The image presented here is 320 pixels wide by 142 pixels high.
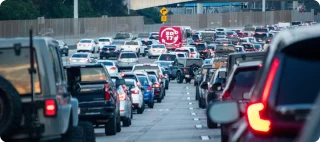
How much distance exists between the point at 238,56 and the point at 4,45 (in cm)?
1120

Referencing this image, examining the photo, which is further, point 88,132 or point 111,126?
point 111,126

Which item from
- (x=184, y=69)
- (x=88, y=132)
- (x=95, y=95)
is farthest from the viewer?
(x=184, y=69)

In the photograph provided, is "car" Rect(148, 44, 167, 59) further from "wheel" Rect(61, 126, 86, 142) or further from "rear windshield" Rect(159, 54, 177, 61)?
"wheel" Rect(61, 126, 86, 142)

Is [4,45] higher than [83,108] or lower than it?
higher

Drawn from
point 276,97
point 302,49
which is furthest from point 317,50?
point 276,97

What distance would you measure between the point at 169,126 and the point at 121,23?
79688mm

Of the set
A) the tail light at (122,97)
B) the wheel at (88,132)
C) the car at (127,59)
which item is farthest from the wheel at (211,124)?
the car at (127,59)

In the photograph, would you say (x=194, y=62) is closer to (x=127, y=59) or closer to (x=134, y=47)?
(x=127, y=59)

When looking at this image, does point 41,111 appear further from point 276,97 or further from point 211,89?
point 211,89

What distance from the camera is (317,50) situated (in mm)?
5645

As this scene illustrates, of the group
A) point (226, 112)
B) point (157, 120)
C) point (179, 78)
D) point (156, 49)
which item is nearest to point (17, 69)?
point (226, 112)

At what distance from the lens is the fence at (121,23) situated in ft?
194

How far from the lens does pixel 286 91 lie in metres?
6.08

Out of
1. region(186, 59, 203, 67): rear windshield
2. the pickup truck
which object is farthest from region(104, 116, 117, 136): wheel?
region(186, 59, 203, 67): rear windshield
